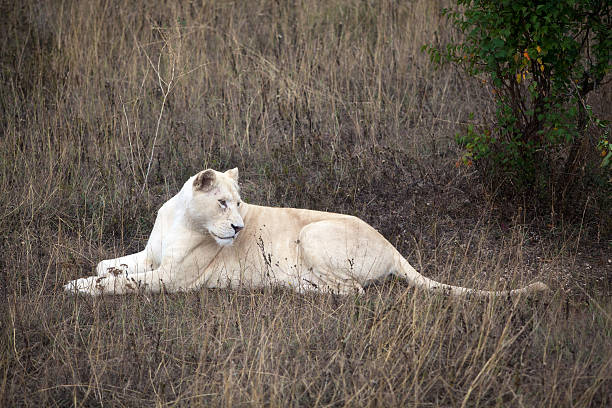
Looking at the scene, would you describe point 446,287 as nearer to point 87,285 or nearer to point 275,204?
point 275,204

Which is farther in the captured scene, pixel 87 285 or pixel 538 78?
pixel 538 78

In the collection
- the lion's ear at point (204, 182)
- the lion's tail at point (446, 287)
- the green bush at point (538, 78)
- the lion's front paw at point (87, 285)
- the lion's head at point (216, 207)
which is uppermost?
the green bush at point (538, 78)

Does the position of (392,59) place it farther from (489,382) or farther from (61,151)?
(489,382)

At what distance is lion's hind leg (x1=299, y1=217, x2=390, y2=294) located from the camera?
4512mm

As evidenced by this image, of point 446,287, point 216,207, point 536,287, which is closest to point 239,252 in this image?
point 216,207

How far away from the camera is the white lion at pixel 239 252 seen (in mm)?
4371

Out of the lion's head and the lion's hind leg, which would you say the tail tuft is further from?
the lion's head

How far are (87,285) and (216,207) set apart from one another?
1.00 metres

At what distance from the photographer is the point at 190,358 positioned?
3494 mm

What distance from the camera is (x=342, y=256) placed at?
4535mm

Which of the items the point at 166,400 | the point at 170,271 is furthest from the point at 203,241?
the point at 166,400

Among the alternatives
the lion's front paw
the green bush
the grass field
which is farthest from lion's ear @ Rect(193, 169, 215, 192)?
the green bush

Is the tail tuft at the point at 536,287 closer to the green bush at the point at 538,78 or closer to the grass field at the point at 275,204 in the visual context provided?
the grass field at the point at 275,204

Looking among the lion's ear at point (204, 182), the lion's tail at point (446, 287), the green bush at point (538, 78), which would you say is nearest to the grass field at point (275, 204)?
the lion's tail at point (446, 287)
